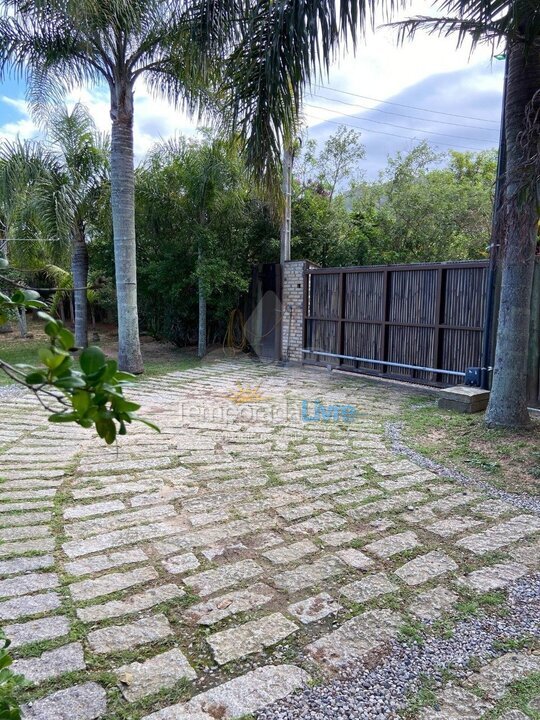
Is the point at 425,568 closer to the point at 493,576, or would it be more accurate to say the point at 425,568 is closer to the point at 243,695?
the point at 493,576

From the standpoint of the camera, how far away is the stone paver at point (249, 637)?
169cm

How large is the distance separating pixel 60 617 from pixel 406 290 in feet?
20.2

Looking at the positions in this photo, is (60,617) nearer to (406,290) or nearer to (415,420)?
(415,420)

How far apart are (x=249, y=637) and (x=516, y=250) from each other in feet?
12.8

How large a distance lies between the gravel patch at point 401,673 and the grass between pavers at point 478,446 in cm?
157

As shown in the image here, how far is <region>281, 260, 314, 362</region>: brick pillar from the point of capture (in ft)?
29.0

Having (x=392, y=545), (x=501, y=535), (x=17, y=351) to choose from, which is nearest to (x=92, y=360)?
(x=392, y=545)

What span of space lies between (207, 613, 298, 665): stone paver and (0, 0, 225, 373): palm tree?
563 cm

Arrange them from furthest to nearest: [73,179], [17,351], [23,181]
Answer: [17,351] → [73,179] → [23,181]

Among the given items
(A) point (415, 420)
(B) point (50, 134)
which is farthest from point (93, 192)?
(A) point (415, 420)

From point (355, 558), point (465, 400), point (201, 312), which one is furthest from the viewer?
point (201, 312)

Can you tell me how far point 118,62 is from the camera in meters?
6.66

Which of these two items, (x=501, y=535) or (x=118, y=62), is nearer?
(x=501, y=535)

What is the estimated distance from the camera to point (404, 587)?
2.12m
